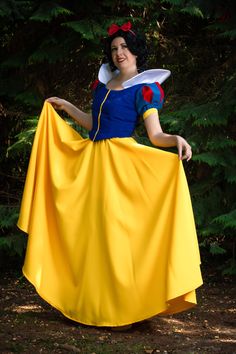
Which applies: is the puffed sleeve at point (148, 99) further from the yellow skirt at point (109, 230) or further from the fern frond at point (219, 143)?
the fern frond at point (219, 143)

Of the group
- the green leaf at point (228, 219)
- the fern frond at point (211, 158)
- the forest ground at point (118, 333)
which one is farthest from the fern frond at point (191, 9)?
the forest ground at point (118, 333)

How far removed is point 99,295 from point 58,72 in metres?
3.00

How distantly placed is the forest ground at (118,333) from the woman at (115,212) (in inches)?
5.4

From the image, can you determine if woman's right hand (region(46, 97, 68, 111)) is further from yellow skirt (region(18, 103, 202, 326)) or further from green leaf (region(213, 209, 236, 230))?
A: green leaf (region(213, 209, 236, 230))

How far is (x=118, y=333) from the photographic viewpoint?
3.83 m

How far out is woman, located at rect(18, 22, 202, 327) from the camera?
12.1ft

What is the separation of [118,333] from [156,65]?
304cm

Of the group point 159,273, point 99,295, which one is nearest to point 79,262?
point 99,295

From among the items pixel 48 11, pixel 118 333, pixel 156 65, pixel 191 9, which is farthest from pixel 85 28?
pixel 118 333

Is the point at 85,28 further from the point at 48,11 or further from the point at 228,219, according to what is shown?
the point at 228,219

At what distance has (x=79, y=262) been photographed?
154 inches

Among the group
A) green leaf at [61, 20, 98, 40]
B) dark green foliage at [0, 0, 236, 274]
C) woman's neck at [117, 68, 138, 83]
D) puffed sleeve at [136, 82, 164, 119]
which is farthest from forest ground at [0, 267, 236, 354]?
green leaf at [61, 20, 98, 40]

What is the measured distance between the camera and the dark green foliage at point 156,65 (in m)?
5.17

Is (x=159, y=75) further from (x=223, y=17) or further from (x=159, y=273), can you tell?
(x=223, y=17)
